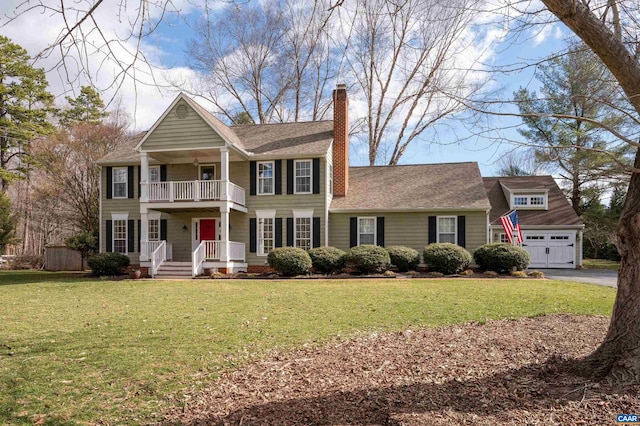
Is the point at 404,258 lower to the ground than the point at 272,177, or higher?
lower

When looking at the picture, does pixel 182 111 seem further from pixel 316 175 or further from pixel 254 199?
pixel 316 175

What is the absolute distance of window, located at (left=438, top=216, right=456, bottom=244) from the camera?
64.6 feet

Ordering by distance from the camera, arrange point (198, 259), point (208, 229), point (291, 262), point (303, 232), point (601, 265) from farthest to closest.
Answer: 1. point (601, 265)
2. point (208, 229)
3. point (303, 232)
4. point (198, 259)
5. point (291, 262)

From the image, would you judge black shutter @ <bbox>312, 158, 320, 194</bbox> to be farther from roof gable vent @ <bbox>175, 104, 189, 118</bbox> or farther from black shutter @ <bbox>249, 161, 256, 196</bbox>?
roof gable vent @ <bbox>175, 104, 189, 118</bbox>

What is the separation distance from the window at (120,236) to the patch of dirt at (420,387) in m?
18.5

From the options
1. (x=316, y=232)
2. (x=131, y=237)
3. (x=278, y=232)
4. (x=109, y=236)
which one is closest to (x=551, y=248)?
(x=316, y=232)

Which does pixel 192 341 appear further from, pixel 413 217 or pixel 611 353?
pixel 413 217

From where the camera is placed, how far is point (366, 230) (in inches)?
804

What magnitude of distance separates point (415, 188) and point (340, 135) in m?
4.42

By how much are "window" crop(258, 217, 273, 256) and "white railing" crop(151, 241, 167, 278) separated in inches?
167

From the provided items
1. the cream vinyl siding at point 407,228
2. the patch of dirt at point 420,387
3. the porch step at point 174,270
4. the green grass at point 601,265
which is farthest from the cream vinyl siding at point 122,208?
the green grass at point 601,265

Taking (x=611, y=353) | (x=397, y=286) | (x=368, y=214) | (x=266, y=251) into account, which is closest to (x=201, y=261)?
(x=266, y=251)

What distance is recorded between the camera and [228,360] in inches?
212

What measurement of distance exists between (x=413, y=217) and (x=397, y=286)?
6991mm
